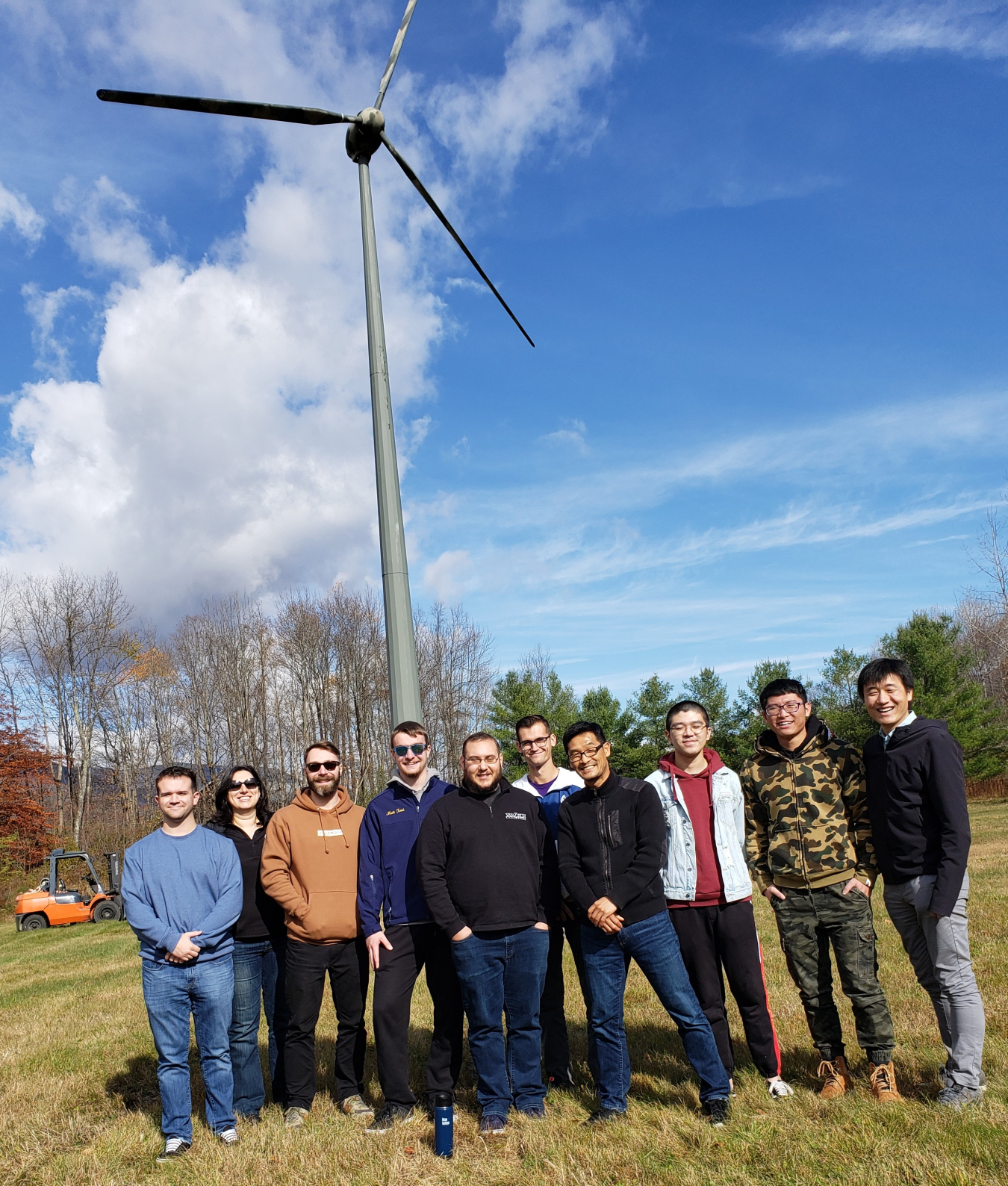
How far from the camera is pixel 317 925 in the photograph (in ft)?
16.7

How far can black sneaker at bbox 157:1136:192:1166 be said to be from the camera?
4578 millimetres

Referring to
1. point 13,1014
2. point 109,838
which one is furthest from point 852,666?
point 13,1014

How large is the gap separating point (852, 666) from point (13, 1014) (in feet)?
139

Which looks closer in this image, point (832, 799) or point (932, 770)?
point (932, 770)

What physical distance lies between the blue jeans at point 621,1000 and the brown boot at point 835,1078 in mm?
577

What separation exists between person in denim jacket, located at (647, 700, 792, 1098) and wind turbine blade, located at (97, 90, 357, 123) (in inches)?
286

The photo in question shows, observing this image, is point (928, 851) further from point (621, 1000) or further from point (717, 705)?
point (717, 705)

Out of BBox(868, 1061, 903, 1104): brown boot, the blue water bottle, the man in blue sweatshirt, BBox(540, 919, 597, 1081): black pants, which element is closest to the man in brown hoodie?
the man in blue sweatshirt

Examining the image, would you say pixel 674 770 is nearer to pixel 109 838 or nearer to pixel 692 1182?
pixel 692 1182

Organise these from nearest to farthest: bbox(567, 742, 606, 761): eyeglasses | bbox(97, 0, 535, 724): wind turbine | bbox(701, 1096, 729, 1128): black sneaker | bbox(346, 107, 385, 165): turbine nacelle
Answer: bbox(701, 1096, 729, 1128): black sneaker, bbox(567, 742, 606, 761): eyeglasses, bbox(97, 0, 535, 724): wind turbine, bbox(346, 107, 385, 165): turbine nacelle

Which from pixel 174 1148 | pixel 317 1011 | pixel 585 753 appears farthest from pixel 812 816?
pixel 174 1148

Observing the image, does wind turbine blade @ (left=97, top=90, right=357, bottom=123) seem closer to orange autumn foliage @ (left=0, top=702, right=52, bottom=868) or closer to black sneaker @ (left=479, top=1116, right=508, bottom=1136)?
black sneaker @ (left=479, top=1116, right=508, bottom=1136)

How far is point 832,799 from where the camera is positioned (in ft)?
15.8

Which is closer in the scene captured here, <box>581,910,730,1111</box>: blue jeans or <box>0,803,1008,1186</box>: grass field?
<box>0,803,1008,1186</box>: grass field
